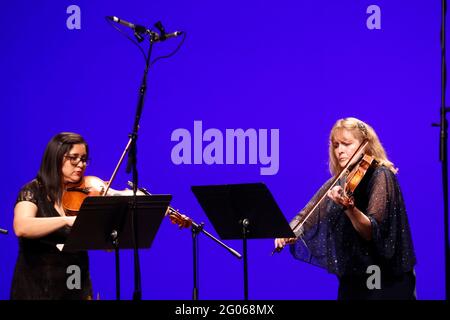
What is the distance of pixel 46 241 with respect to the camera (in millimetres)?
4086

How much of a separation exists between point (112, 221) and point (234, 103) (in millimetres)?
1724

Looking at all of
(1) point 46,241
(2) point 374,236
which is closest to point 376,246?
(2) point 374,236

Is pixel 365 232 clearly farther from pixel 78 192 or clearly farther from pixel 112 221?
pixel 78 192

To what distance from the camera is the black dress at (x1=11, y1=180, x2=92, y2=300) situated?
4.06 m

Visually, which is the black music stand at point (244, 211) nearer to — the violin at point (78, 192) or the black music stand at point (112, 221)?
the black music stand at point (112, 221)

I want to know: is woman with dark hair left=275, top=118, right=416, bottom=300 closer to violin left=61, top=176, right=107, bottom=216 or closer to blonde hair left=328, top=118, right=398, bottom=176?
blonde hair left=328, top=118, right=398, bottom=176

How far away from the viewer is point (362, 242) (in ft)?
13.3

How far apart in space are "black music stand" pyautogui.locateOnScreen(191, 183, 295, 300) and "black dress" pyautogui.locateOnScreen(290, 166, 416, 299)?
41 cm

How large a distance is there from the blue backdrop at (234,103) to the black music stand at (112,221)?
1.35m

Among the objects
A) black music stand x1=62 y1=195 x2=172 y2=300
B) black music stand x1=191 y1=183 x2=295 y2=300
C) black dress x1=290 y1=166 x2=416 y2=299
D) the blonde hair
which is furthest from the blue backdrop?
black music stand x1=62 y1=195 x2=172 y2=300
